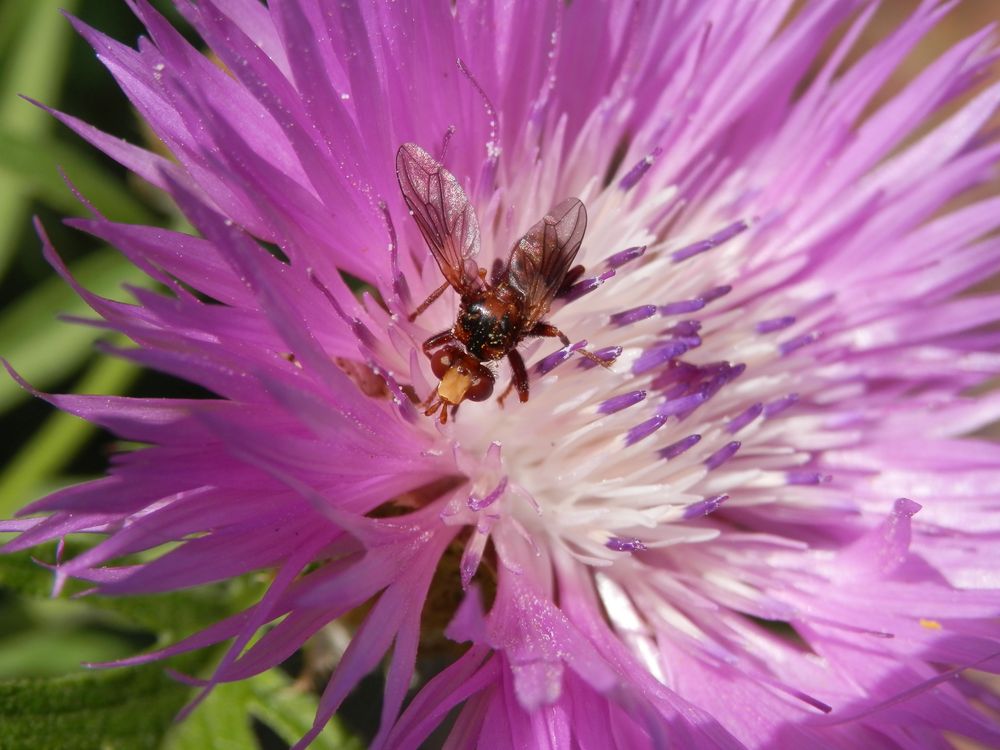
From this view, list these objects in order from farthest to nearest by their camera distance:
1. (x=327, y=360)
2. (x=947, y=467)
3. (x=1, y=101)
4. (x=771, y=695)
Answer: (x=1, y=101), (x=947, y=467), (x=771, y=695), (x=327, y=360)

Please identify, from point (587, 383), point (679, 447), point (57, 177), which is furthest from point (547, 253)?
point (57, 177)

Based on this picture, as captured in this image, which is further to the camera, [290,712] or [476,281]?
[290,712]

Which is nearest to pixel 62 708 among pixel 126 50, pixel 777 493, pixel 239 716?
pixel 239 716

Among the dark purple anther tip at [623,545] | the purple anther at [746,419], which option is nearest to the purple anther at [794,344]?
the purple anther at [746,419]

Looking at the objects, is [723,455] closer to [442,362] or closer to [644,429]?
[644,429]

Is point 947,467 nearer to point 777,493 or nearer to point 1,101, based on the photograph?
point 777,493

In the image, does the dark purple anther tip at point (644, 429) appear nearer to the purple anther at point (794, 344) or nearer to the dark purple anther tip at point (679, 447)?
the dark purple anther tip at point (679, 447)

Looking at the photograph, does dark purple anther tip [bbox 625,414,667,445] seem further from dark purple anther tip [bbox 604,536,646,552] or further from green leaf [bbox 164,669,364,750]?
green leaf [bbox 164,669,364,750]
